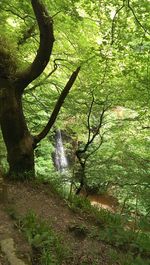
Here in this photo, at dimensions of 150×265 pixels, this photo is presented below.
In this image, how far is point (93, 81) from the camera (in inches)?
327

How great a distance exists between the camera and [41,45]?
6.35 metres

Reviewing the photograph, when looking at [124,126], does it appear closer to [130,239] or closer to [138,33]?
[138,33]

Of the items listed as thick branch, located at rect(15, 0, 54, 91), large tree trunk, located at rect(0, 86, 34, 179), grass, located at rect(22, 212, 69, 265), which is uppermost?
thick branch, located at rect(15, 0, 54, 91)

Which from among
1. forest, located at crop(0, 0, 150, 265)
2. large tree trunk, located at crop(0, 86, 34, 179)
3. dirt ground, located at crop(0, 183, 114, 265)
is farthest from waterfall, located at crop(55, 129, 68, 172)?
large tree trunk, located at crop(0, 86, 34, 179)

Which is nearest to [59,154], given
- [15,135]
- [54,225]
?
[15,135]

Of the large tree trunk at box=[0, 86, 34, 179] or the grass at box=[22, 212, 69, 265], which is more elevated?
the large tree trunk at box=[0, 86, 34, 179]

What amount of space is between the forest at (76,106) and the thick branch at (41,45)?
0.06 ft

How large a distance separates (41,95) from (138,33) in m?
4.11

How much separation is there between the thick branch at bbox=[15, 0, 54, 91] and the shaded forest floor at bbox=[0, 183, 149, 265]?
241 centimetres

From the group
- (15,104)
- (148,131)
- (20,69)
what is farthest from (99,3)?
(148,131)

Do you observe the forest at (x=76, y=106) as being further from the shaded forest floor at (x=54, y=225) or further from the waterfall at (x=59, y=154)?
the waterfall at (x=59, y=154)

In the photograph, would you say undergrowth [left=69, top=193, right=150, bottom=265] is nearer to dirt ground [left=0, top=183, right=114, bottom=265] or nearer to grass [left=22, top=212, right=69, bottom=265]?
dirt ground [left=0, top=183, right=114, bottom=265]

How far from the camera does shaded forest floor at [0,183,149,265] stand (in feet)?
14.2

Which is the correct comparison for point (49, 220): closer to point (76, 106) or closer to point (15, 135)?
point (15, 135)
